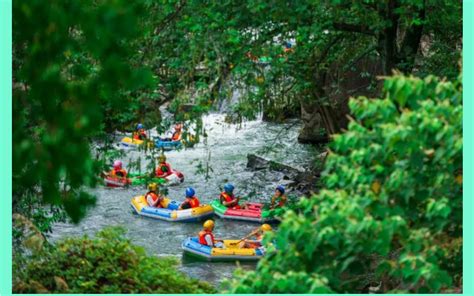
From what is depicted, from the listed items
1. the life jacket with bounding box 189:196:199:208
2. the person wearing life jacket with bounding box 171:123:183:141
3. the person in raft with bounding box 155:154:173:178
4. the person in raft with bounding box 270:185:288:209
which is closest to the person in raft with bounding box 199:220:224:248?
the person in raft with bounding box 270:185:288:209

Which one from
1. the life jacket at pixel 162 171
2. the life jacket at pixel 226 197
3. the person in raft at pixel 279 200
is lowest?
the life jacket at pixel 226 197

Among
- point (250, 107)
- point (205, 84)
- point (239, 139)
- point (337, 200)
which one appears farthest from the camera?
point (239, 139)

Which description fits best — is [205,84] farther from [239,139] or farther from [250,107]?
[239,139]

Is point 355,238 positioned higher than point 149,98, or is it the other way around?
point 149,98

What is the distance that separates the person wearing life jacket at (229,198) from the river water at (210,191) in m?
0.20

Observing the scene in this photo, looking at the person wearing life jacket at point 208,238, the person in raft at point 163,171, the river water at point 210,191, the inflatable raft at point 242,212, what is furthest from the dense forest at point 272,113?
the person in raft at point 163,171

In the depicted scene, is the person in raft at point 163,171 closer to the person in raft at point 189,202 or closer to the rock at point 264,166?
the person in raft at point 189,202

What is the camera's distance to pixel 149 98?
1138cm

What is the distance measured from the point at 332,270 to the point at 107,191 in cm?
1331

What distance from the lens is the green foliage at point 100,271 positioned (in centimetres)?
887

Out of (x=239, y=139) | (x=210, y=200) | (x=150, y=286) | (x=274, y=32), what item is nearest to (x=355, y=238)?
(x=150, y=286)

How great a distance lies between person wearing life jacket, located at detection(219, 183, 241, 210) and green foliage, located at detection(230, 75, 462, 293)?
1077cm

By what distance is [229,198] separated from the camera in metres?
17.9

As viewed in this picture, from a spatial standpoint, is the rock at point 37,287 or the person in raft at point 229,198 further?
the person in raft at point 229,198
